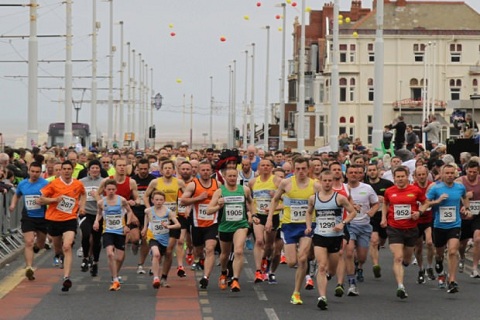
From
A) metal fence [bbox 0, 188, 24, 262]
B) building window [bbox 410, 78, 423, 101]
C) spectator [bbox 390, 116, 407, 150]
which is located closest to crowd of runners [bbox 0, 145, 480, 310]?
metal fence [bbox 0, 188, 24, 262]

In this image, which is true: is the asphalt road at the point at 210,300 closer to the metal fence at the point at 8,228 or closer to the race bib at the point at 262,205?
the race bib at the point at 262,205

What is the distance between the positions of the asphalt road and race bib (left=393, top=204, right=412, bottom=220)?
1.04 metres

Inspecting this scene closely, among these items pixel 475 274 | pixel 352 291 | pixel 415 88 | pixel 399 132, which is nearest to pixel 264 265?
pixel 352 291

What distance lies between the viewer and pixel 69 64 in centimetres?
5131

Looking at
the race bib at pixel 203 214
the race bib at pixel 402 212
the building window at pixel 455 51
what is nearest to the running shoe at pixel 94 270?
the race bib at pixel 203 214

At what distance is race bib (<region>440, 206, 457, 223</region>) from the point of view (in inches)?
763

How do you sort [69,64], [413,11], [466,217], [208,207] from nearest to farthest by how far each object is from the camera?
[208,207]
[466,217]
[69,64]
[413,11]

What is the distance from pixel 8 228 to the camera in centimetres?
2617

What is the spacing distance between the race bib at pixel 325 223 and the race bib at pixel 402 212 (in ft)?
5.57

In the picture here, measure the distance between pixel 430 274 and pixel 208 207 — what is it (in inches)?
156

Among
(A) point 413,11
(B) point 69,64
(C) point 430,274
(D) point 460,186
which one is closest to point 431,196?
(D) point 460,186

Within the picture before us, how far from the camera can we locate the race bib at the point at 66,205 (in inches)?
793

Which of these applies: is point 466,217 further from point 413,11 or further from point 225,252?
point 413,11

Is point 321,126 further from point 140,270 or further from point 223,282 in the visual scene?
point 223,282
